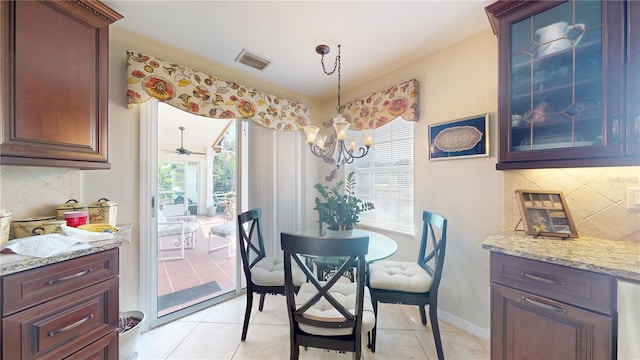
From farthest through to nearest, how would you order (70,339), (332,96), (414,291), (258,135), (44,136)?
(332,96) → (258,135) → (414,291) → (44,136) → (70,339)

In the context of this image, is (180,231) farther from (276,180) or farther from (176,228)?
(276,180)

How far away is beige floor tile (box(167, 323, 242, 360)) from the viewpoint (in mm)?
1697

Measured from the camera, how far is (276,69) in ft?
8.09

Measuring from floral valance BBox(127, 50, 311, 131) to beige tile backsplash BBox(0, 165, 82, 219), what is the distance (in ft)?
2.24

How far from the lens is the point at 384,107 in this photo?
8.18 feet

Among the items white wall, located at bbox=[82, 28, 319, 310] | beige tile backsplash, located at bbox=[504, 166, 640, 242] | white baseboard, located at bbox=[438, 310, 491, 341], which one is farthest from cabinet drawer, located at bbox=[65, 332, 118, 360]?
beige tile backsplash, located at bbox=[504, 166, 640, 242]

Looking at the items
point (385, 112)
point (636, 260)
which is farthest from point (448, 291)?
point (385, 112)

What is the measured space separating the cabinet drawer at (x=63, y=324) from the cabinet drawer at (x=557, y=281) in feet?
7.04

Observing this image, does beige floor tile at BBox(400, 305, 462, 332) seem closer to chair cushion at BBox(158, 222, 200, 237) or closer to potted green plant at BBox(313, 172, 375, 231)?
potted green plant at BBox(313, 172, 375, 231)

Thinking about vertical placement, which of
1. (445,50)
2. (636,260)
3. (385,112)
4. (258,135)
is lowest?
(636,260)

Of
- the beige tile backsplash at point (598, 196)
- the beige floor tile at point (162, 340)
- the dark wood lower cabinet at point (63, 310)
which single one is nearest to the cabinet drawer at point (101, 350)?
the dark wood lower cabinet at point (63, 310)

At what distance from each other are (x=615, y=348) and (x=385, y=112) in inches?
85.0

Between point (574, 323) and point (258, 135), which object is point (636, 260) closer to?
point (574, 323)

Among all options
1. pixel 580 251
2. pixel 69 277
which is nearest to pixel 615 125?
pixel 580 251
